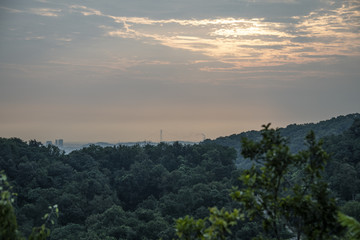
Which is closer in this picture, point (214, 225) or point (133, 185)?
point (214, 225)

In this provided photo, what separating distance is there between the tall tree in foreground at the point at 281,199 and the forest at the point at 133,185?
22.1m

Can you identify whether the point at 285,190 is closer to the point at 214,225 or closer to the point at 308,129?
the point at 214,225

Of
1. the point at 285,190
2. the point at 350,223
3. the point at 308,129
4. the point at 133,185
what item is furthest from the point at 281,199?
the point at 308,129

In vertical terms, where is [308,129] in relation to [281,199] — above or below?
above

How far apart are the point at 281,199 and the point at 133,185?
40.7 m

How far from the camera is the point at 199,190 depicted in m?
38.6

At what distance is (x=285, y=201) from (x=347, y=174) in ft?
104

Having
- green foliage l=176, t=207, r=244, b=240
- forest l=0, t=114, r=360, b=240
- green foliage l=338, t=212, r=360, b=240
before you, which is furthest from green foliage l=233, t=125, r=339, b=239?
forest l=0, t=114, r=360, b=240

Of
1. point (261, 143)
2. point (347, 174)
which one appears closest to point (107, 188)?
point (347, 174)

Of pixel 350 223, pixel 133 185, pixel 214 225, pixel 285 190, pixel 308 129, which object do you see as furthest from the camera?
pixel 308 129

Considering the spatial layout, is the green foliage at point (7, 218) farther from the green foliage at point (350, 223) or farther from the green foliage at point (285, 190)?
the green foliage at point (350, 223)

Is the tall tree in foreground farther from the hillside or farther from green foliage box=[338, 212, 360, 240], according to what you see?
the hillside

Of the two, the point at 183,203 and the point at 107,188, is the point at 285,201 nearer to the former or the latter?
the point at 183,203

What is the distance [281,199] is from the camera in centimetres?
595
